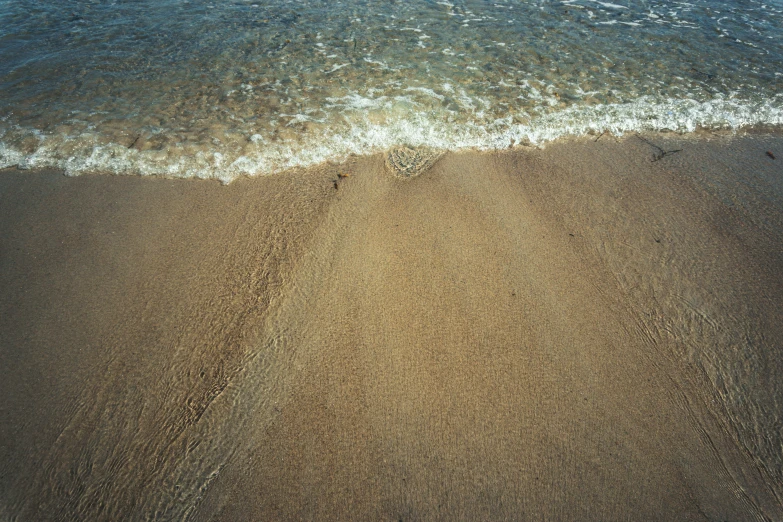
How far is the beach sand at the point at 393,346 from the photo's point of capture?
2.27 m

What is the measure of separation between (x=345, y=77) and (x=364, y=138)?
1508 millimetres

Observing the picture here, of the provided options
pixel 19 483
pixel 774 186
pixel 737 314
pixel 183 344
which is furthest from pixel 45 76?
pixel 774 186

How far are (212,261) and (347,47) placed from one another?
14.4ft

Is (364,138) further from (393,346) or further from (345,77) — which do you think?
(393,346)

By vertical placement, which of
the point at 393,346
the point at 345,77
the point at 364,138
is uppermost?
the point at 345,77

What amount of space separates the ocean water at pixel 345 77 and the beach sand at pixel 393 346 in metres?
0.69

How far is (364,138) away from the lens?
466 centimetres

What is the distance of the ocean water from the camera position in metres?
4.57

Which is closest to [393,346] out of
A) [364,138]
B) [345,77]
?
[364,138]

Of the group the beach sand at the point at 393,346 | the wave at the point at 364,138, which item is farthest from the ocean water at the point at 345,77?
the beach sand at the point at 393,346

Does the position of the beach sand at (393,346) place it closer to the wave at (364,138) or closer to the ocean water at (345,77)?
the wave at (364,138)

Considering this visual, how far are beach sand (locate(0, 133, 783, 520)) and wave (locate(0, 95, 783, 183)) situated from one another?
251 mm

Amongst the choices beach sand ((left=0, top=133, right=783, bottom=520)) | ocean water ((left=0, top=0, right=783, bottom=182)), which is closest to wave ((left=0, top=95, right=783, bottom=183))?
ocean water ((left=0, top=0, right=783, bottom=182))

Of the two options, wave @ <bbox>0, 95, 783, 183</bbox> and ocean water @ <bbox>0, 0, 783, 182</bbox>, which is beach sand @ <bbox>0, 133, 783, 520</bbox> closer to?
wave @ <bbox>0, 95, 783, 183</bbox>
